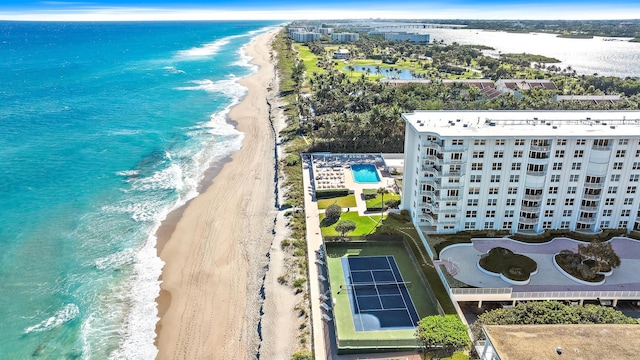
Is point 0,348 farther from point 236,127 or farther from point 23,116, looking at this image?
point 23,116

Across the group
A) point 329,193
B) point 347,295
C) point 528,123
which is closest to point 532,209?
point 528,123

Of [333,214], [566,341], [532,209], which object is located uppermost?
[566,341]

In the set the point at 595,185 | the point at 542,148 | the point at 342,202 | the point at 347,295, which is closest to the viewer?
the point at 347,295

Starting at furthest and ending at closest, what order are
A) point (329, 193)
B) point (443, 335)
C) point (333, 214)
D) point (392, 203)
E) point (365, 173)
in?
point (365, 173) < point (329, 193) < point (392, 203) < point (333, 214) < point (443, 335)

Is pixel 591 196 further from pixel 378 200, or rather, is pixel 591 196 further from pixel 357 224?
pixel 357 224

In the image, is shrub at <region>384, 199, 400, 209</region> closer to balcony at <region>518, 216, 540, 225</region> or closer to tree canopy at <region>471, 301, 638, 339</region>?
balcony at <region>518, 216, 540, 225</region>

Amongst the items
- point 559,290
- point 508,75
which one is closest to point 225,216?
point 559,290

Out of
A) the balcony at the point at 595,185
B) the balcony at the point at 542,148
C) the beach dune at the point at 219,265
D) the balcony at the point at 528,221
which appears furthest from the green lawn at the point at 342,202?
the balcony at the point at 595,185

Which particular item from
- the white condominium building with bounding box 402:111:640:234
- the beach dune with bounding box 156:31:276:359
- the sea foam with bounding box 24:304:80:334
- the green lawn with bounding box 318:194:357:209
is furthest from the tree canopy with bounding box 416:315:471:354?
the sea foam with bounding box 24:304:80:334
